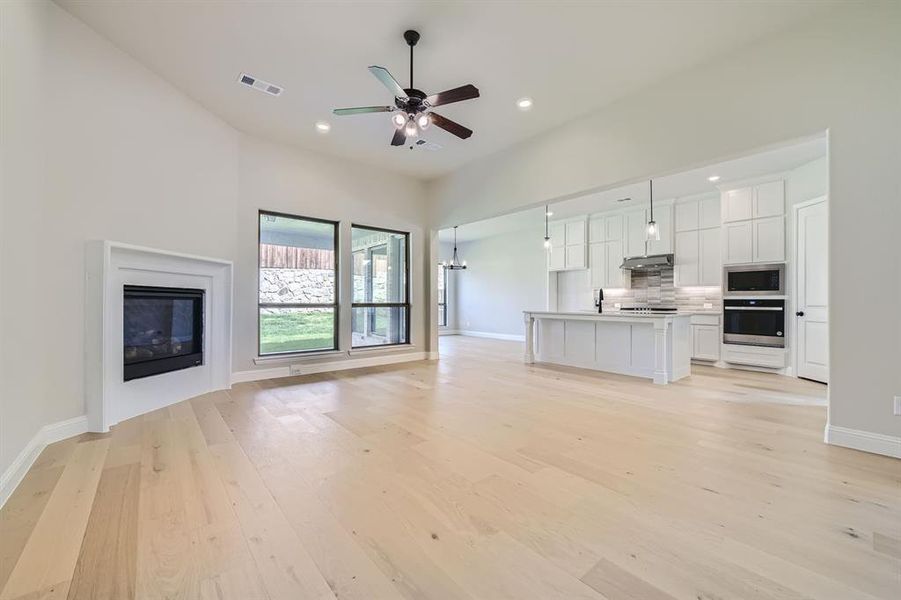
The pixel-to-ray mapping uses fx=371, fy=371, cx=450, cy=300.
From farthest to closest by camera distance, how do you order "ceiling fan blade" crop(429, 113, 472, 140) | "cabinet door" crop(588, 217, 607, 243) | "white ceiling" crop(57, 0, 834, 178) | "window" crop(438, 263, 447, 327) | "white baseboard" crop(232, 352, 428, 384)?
"window" crop(438, 263, 447, 327) < "cabinet door" crop(588, 217, 607, 243) < "white baseboard" crop(232, 352, 428, 384) < "ceiling fan blade" crop(429, 113, 472, 140) < "white ceiling" crop(57, 0, 834, 178)

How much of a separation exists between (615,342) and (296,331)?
4.70m

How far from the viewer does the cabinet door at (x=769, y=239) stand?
18.2 ft

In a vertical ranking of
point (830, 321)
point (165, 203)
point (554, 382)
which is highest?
point (165, 203)

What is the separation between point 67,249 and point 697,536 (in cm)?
461

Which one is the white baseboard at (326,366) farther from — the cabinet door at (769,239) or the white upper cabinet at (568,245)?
the cabinet door at (769,239)

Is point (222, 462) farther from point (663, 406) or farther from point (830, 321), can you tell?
point (830, 321)

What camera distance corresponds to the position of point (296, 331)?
549cm

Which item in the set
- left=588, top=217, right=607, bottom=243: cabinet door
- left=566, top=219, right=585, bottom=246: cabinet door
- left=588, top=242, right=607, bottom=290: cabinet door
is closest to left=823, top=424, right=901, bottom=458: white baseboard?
left=588, top=242, right=607, bottom=290: cabinet door

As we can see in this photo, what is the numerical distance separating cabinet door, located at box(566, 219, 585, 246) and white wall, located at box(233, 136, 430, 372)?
12.4ft

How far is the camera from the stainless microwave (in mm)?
5559

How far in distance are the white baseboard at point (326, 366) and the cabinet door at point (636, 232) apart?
452cm

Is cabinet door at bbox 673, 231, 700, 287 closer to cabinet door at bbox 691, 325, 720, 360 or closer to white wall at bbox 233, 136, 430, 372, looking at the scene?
cabinet door at bbox 691, 325, 720, 360

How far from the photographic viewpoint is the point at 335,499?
2006mm

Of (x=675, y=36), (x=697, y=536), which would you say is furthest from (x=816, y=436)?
(x=675, y=36)
